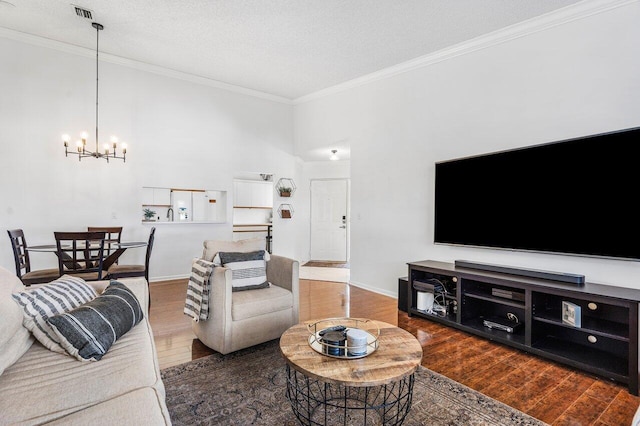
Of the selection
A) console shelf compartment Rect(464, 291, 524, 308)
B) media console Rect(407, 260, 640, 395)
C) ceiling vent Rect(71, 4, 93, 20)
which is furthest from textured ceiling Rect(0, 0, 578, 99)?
console shelf compartment Rect(464, 291, 524, 308)

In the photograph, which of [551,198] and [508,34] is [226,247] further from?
[508,34]

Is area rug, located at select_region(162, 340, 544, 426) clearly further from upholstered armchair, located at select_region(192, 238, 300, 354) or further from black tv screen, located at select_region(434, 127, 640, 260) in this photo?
black tv screen, located at select_region(434, 127, 640, 260)

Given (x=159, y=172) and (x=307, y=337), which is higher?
(x=159, y=172)

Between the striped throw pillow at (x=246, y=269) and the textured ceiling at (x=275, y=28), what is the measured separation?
2.52 metres

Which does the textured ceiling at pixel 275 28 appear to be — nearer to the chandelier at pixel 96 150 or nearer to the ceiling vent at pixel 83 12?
the ceiling vent at pixel 83 12

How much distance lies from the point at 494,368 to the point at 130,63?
5959mm

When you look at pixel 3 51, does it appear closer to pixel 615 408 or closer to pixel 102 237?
pixel 102 237

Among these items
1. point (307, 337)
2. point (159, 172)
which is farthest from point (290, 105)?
point (307, 337)

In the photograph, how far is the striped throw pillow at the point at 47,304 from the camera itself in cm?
166

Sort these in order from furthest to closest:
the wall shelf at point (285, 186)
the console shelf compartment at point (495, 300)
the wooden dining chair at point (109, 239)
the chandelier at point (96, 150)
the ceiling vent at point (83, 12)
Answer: the wall shelf at point (285, 186), the chandelier at point (96, 150), the wooden dining chair at point (109, 239), the ceiling vent at point (83, 12), the console shelf compartment at point (495, 300)

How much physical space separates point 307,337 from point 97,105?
4.82m

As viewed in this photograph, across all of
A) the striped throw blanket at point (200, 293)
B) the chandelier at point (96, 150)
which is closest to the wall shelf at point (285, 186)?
the chandelier at point (96, 150)

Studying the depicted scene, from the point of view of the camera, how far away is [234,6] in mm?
3377

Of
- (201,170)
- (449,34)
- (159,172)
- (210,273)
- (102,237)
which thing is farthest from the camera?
(201,170)
